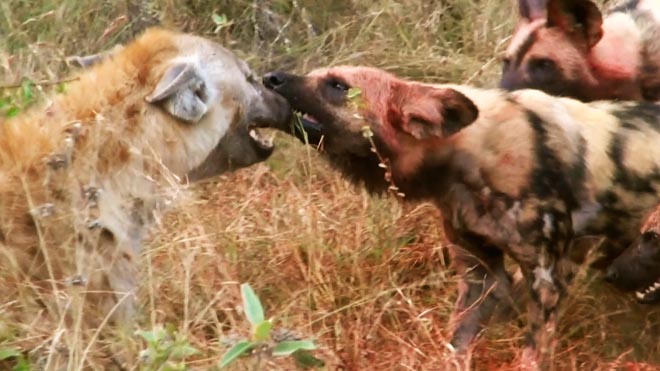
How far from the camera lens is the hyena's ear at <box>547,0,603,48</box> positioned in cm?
515

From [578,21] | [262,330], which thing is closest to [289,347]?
[262,330]

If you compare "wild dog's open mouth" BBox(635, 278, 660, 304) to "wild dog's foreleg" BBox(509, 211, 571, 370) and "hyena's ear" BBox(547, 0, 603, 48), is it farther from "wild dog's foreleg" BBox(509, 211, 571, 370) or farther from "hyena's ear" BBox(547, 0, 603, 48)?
"hyena's ear" BBox(547, 0, 603, 48)

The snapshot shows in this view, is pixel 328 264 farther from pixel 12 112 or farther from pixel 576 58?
pixel 576 58

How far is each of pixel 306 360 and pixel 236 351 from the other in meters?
0.47

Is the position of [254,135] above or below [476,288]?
above

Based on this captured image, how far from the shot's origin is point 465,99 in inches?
160

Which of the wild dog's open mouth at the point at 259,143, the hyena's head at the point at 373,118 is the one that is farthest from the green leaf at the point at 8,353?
the hyena's head at the point at 373,118

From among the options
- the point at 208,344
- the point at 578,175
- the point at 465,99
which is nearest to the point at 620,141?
the point at 578,175

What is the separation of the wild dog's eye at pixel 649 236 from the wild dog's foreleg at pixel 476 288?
469 mm

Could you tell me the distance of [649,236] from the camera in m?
4.25

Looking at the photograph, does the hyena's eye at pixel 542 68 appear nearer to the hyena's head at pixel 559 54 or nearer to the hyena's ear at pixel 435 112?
the hyena's head at pixel 559 54

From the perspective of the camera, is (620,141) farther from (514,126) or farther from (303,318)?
(303,318)

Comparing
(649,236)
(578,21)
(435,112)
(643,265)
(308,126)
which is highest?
(435,112)

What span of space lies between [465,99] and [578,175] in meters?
0.45
